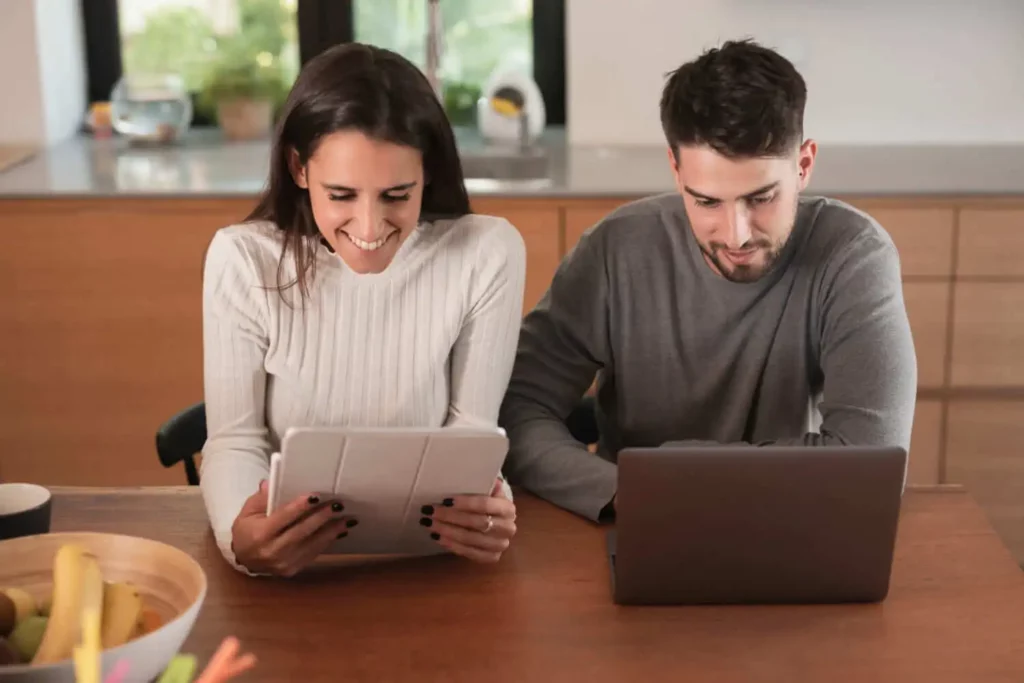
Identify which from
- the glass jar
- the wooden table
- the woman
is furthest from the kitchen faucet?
the wooden table

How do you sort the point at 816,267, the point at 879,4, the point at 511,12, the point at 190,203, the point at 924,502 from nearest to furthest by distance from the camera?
the point at 924,502
the point at 816,267
the point at 190,203
the point at 879,4
the point at 511,12

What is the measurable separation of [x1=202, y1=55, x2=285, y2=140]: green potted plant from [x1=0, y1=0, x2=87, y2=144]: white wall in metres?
0.37

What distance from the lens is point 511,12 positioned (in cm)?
337

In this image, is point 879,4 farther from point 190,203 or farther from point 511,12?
point 190,203

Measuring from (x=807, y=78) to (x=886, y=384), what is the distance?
1.79m

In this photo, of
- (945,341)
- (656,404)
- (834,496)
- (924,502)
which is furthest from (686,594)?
(945,341)

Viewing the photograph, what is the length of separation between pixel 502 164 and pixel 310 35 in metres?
0.71

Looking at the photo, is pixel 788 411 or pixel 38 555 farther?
pixel 788 411

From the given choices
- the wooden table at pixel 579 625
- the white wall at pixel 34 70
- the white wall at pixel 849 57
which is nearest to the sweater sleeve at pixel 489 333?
the wooden table at pixel 579 625

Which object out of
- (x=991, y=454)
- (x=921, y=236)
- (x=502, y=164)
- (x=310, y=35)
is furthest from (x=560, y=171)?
(x=991, y=454)

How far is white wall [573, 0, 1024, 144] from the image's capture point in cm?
312

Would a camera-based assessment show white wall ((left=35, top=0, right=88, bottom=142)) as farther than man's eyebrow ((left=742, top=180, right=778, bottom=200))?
Yes

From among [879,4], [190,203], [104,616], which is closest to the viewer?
[104,616]

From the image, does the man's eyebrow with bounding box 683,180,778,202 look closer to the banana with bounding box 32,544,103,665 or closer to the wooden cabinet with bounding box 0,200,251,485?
the banana with bounding box 32,544,103,665
